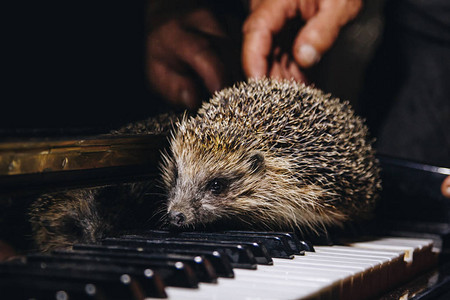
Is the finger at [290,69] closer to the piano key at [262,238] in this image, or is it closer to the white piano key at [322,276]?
the white piano key at [322,276]

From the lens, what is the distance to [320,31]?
8.73 feet

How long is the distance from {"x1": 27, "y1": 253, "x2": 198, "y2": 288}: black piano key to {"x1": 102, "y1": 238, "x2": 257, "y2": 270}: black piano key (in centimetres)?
24

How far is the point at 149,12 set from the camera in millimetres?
1820

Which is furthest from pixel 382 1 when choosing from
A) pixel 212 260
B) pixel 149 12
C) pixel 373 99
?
pixel 212 260

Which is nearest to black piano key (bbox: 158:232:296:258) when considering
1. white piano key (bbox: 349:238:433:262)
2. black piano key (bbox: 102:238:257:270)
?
black piano key (bbox: 102:238:257:270)

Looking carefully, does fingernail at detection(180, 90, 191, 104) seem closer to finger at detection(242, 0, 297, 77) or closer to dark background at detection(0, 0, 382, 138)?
dark background at detection(0, 0, 382, 138)

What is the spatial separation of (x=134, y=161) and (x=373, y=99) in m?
1.65

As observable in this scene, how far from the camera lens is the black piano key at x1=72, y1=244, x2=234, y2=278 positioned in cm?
134

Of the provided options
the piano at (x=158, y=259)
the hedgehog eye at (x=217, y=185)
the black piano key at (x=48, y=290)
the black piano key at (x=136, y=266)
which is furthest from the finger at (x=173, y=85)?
the black piano key at (x=48, y=290)

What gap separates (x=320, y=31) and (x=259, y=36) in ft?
1.21

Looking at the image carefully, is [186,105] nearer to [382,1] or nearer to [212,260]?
[212,260]

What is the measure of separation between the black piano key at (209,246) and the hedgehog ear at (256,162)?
0.54 metres

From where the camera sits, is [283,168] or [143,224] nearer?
[143,224]

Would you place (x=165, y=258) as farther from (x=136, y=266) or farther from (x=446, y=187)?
(x=446, y=187)
